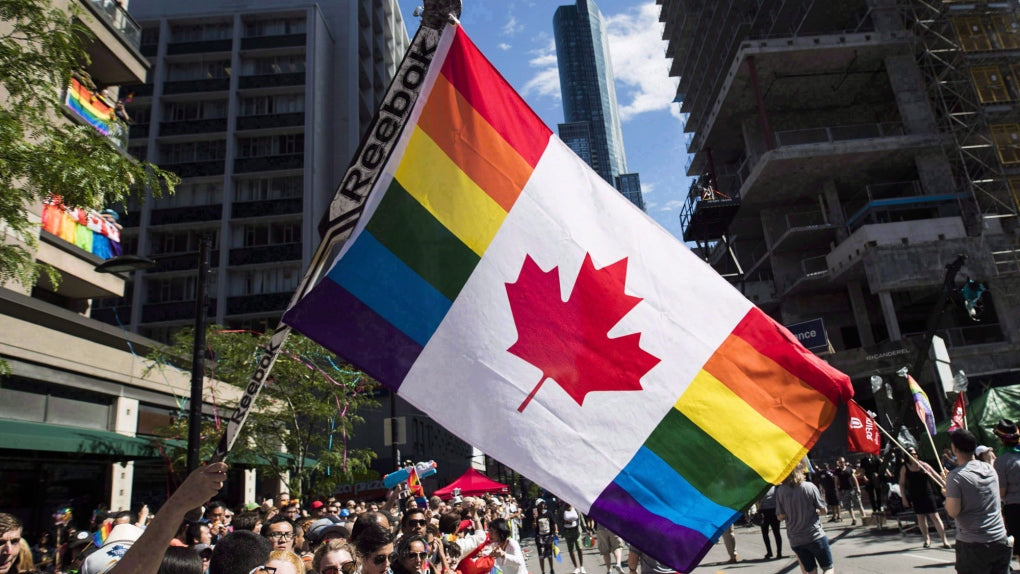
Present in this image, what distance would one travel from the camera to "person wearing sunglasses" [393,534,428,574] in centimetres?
446

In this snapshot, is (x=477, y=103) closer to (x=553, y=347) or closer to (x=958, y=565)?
(x=553, y=347)

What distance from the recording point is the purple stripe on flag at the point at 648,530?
336 centimetres

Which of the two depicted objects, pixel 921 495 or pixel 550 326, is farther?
pixel 921 495

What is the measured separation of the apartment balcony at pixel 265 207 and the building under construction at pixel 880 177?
1027 inches

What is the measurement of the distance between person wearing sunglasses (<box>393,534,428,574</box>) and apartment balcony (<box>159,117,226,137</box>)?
4954cm

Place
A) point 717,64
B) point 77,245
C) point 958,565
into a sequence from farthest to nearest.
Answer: point 717,64 → point 77,245 → point 958,565

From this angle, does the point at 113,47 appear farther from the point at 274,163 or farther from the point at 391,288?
the point at 274,163

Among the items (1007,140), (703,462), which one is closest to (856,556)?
(703,462)

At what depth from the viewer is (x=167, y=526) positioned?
7.44 ft

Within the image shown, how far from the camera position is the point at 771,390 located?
380cm

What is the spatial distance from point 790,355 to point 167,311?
156 feet

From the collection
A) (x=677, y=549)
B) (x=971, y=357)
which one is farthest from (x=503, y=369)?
(x=971, y=357)

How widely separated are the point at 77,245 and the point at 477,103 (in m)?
20.1

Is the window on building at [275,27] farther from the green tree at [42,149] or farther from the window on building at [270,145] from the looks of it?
the green tree at [42,149]
